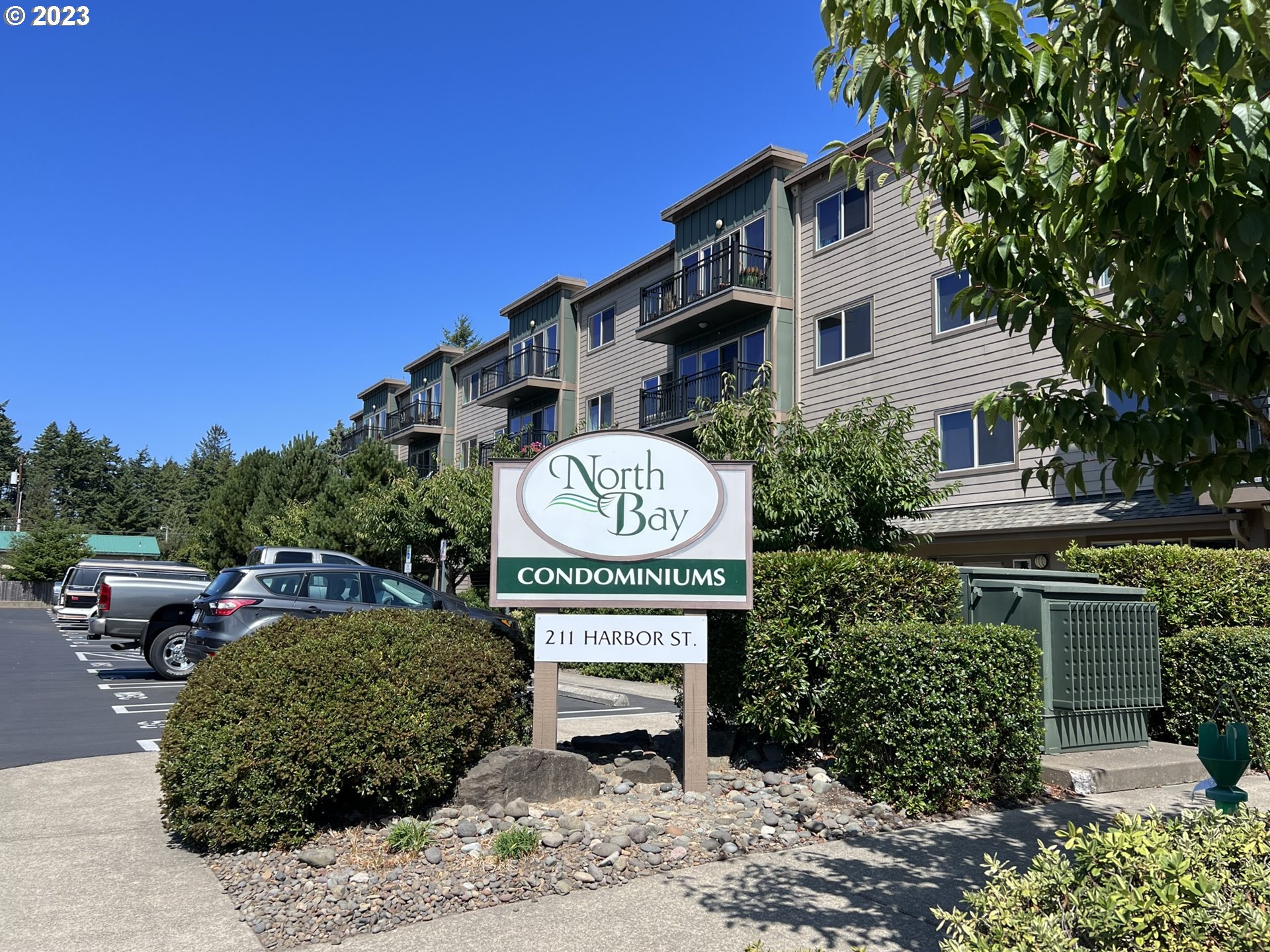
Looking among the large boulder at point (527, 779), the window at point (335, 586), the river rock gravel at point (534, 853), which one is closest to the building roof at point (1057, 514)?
the river rock gravel at point (534, 853)

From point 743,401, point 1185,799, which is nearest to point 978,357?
point 743,401

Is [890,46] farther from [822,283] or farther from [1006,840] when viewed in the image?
[822,283]

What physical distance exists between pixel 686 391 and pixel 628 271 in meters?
5.70

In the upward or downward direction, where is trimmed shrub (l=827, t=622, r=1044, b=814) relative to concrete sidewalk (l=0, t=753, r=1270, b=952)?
upward

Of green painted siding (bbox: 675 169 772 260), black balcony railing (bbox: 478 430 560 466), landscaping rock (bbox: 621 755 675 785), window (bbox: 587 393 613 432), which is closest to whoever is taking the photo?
landscaping rock (bbox: 621 755 675 785)

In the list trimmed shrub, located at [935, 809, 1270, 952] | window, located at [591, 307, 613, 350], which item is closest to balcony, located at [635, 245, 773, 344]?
window, located at [591, 307, 613, 350]

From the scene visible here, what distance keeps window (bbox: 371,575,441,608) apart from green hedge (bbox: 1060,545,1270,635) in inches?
317

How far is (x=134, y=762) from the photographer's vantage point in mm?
9062

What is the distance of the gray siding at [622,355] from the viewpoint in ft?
90.2

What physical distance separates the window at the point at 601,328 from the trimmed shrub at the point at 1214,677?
22.1 metres

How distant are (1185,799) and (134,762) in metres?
8.70

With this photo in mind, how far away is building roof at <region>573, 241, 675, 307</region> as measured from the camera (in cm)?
2652

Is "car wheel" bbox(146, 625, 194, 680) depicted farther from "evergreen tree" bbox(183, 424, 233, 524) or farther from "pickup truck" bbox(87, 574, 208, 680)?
"evergreen tree" bbox(183, 424, 233, 524)

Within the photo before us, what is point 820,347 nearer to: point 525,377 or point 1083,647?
point 525,377
